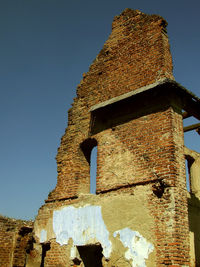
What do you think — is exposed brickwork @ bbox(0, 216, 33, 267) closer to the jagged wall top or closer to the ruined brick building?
the ruined brick building

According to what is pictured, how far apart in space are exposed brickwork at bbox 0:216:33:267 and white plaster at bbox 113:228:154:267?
3.67 meters

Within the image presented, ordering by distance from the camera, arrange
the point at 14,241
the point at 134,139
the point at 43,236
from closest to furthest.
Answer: the point at 134,139 → the point at 43,236 → the point at 14,241

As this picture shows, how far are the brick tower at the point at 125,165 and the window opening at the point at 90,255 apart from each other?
0.02 meters

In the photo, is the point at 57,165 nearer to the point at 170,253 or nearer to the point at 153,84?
the point at 153,84

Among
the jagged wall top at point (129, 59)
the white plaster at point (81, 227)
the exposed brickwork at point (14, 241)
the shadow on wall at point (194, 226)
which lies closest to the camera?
the white plaster at point (81, 227)

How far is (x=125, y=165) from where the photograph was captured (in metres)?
7.58

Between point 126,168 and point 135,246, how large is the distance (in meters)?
1.77

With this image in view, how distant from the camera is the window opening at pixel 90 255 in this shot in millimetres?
7867

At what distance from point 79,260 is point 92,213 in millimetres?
1192

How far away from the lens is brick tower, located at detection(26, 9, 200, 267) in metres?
6.53

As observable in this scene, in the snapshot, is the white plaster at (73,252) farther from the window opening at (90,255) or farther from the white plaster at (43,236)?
the white plaster at (43,236)

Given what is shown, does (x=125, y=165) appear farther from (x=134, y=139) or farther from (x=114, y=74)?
(x=114, y=74)

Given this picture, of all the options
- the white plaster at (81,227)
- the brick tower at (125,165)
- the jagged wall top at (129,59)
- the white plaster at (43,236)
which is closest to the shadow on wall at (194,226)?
the brick tower at (125,165)

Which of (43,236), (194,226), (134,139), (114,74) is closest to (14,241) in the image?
(43,236)
